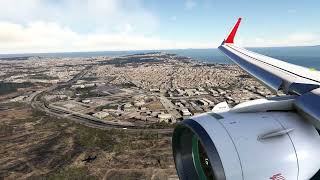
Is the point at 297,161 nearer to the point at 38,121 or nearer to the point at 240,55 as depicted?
the point at 240,55

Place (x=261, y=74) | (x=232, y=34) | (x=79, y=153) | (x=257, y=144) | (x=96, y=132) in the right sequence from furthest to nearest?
(x=96, y=132)
(x=79, y=153)
(x=232, y=34)
(x=261, y=74)
(x=257, y=144)

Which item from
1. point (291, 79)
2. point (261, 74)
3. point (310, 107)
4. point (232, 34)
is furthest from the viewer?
point (232, 34)

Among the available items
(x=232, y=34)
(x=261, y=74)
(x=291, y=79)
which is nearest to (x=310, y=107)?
(x=291, y=79)

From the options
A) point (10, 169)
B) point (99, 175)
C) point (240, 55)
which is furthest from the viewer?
point (10, 169)

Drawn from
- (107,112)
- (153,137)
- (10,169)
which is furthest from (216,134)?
(107,112)

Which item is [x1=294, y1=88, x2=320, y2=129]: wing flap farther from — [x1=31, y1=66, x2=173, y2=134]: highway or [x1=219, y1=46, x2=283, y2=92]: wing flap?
[x1=31, y1=66, x2=173, y2=134]: highway

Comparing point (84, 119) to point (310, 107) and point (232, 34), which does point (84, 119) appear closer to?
point (232, 34)
